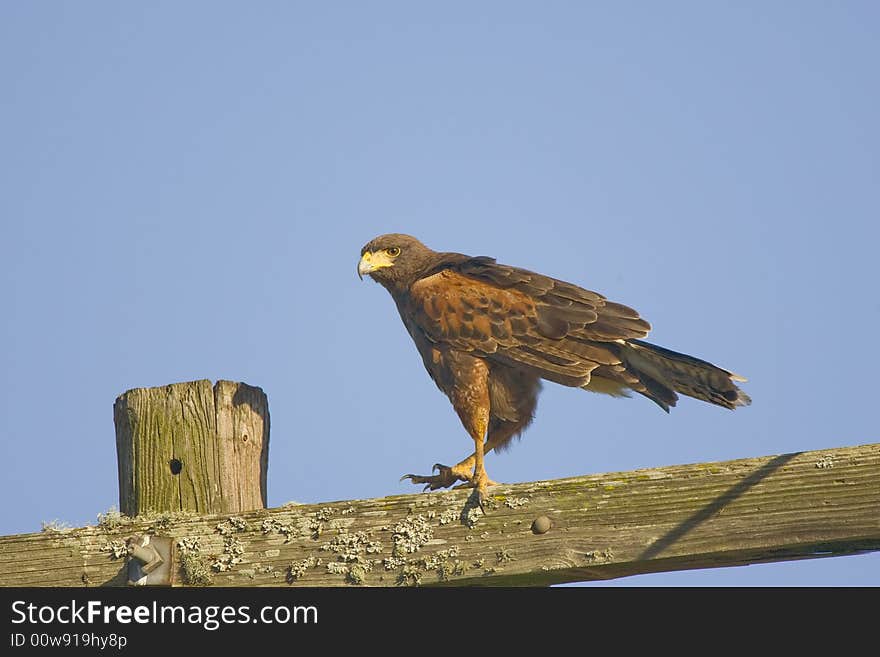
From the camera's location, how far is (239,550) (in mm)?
3529

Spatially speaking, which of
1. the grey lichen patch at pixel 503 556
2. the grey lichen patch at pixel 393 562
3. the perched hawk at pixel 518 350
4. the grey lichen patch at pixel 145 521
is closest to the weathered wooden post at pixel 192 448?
the grey lichen patch at pixel 145 521

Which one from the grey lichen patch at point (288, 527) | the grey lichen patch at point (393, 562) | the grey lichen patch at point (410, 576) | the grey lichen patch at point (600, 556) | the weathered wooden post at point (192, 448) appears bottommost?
the grey lichen patch at point (600, 556)

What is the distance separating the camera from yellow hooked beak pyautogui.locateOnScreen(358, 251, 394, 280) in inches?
303

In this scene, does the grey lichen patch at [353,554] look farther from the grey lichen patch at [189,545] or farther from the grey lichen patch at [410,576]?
the grey lichen patch at [189,545]

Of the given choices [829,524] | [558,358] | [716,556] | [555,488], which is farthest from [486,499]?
[558,358]

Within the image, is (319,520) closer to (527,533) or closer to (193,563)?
(193,563)

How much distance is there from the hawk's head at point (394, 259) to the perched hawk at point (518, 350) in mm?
570

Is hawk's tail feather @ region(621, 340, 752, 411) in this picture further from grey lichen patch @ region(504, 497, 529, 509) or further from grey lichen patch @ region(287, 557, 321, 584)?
grey lichen patch @ region(287, 557, 321, 584)

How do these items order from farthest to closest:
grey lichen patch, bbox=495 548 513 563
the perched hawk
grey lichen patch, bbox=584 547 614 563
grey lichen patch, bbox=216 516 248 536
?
1. the perched hawk
2. grey lichen patch, bbox=216 516 248 536
3. grey lichen patch, bbox=495 548 513 563
4. grey lichen patch, bbox=584 547 614 563

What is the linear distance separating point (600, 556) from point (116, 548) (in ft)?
4.88

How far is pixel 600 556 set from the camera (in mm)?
3230

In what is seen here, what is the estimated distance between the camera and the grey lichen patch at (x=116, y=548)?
356 cm

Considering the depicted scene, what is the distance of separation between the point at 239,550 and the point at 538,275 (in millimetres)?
3583

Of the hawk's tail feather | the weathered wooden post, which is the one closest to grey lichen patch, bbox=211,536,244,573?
the weathered wooden post
